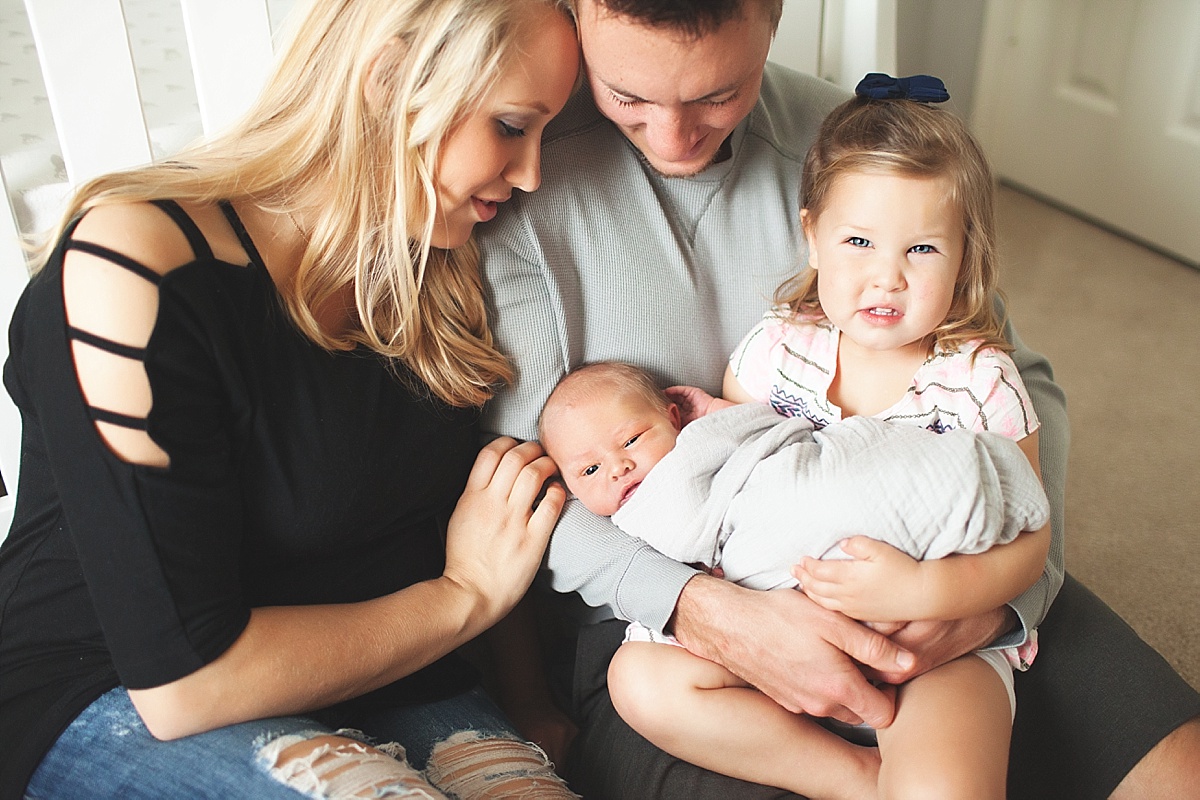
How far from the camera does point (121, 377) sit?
100cm

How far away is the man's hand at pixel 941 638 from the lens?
1192 mm

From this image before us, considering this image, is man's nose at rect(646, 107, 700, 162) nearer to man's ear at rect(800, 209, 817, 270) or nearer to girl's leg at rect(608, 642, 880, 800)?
man's ear at rect(800, 209, 817, 270)

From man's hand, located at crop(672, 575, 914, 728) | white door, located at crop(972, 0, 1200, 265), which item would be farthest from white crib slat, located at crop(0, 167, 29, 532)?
white door, located at crop(972, 0, 1200, 265)

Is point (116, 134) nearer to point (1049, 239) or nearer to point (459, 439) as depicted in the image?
point (459, 439)

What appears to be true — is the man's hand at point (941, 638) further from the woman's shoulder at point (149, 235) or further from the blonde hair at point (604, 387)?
the woman's shoulder at point (149, 235)

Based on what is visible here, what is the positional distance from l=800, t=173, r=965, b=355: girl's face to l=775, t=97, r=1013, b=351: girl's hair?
2cm

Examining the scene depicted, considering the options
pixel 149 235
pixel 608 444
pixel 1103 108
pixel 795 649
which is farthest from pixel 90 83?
pixel 1103 108

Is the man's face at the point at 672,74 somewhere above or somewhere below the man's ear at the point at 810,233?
above

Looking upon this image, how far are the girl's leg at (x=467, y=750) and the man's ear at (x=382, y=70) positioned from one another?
0.69 meters

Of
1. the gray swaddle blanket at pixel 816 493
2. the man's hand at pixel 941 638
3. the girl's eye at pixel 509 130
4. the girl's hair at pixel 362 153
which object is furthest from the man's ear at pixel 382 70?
the man's hand at pixel 941 638

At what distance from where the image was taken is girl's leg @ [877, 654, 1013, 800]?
43.3 inches

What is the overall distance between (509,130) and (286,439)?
0.40 metres

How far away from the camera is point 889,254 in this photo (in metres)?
1.29

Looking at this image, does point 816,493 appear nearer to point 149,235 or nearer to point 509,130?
point 509,130
